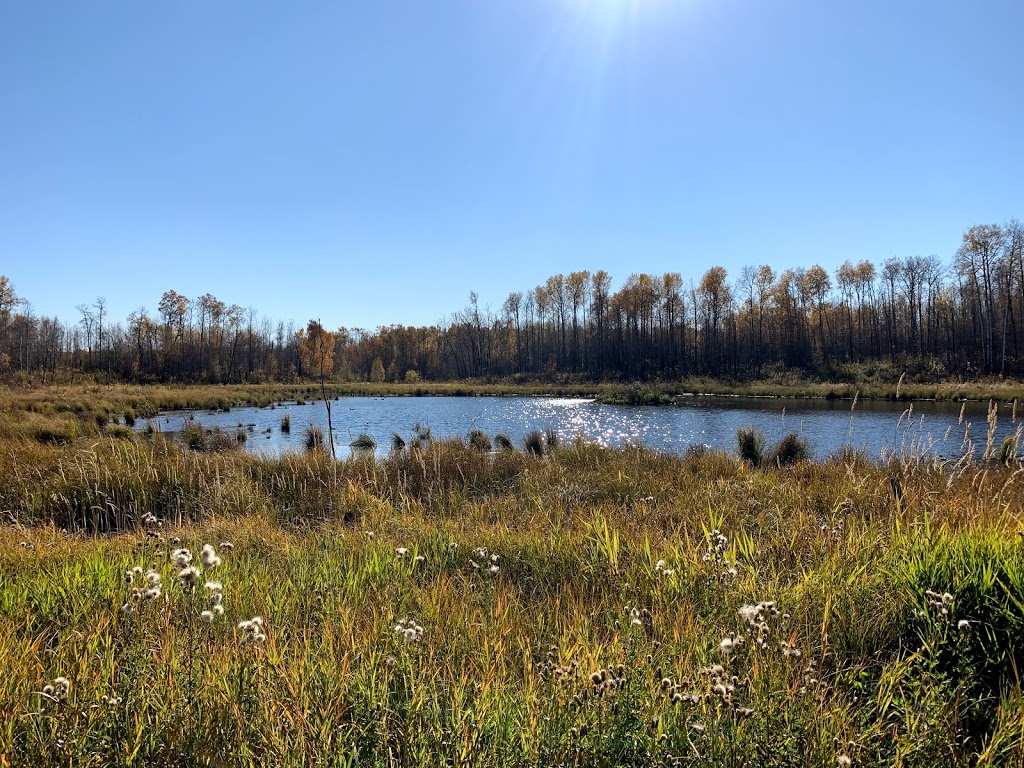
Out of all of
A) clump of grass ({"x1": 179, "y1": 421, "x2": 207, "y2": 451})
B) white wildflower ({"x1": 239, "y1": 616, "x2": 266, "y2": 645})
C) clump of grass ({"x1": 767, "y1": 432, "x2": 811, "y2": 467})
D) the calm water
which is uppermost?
white wildflower ({"x1": 239, "y1": 616, "x2": 266, "y2": 645})

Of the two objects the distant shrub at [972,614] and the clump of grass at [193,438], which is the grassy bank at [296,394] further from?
the distant shrub at [972,614]

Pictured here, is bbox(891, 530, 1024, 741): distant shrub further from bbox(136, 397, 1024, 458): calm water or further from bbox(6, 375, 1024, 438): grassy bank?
bbox(136, 397, 1024, 458): calm water

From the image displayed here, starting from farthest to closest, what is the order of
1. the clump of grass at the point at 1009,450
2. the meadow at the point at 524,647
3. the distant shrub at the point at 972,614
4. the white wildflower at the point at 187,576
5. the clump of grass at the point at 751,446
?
the clump of grass at the point at 751,446 → the clump of grass at the point at 1009,450 → the distant shrub at the point at 972,614 → the white wildflower at the point at 187,576 → the meadow at the point at 524,647

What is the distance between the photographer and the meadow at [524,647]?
5.67 feet

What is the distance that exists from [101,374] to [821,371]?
7505 cm

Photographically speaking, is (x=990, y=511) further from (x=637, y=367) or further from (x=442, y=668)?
(x=637, y=367)

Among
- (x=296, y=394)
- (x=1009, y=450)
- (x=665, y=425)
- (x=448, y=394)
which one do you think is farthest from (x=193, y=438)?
(x=448, y=394)

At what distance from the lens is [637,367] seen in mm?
66188

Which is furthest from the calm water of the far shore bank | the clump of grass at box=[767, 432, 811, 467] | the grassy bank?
the clump of grass at box=[767, 432, 811, 467]

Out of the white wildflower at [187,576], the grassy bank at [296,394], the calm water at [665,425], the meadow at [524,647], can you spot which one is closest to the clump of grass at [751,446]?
the calm water at [665,425]

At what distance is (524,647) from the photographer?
2.50 metres

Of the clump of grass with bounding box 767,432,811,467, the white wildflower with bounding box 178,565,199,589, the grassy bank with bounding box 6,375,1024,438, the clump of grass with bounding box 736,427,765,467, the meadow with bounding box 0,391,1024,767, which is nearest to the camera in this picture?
the meadow with bounding box 0,391,1024,767

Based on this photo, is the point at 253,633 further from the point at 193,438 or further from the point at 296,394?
the point at 296,394

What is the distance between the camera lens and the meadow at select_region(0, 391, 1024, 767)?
1.73 m
